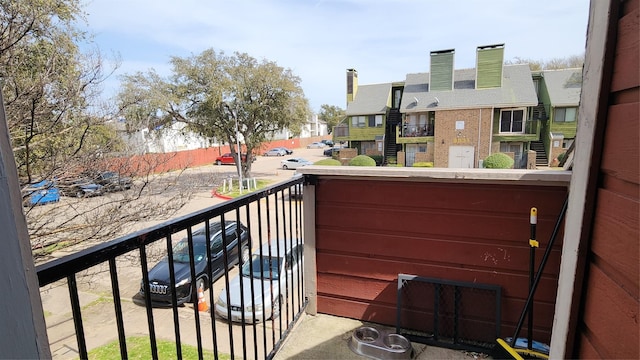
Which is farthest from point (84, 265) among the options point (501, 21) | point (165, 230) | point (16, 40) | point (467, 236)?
point (16, 40)

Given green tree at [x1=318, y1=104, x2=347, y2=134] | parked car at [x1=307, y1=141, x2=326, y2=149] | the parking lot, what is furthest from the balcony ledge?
green tree at [x1=318, y1=104, x2=347, y2=134]

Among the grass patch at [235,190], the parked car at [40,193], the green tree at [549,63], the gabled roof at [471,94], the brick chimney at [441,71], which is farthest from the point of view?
the green tree at [549,63]

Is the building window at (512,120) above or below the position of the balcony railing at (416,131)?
above

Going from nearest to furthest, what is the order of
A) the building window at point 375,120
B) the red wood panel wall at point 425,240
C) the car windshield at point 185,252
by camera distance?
the red wood panel wall at point 425,240, the car windshield at point 185,252, the building window at point 375,120

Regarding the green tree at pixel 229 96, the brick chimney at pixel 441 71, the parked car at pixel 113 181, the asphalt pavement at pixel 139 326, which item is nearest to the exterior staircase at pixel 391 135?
the brick chimney at pixel 441 71

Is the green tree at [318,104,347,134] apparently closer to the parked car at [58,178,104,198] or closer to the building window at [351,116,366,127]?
the building window at [351,116,366,127]

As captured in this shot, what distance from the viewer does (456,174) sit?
2051 mm

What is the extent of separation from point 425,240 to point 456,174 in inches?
21.5

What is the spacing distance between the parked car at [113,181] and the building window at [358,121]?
1760cm

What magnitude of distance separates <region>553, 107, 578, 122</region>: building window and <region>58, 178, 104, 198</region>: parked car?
20.5 meters

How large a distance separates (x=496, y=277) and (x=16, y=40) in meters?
5.26

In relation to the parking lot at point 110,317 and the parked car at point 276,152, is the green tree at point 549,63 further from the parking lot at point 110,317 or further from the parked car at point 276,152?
the parking lot at point 110,317

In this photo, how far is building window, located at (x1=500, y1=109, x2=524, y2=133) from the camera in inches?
Answer: 669

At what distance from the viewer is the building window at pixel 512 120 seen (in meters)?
17.0
